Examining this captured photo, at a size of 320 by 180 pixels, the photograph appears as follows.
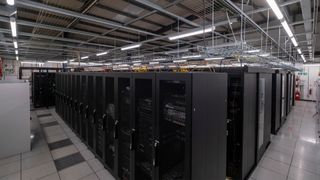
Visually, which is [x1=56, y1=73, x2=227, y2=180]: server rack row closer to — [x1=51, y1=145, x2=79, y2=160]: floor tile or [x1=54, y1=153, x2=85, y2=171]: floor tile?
[x1=54, y1=153, x2=85, y2=171]: floor tile

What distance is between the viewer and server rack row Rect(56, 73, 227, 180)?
4.13ft

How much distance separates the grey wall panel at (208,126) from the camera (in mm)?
1258

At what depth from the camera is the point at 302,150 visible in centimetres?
326

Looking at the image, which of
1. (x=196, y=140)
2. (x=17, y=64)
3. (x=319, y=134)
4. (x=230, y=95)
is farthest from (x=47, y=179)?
(x=17, y=64)

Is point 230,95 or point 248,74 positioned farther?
point 230,95

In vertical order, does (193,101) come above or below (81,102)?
above

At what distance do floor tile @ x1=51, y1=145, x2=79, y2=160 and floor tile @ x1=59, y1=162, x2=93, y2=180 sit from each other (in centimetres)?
56

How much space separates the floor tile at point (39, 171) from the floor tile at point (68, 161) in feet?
0.28

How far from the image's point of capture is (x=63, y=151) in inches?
124

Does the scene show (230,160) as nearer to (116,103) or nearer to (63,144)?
(116,103)

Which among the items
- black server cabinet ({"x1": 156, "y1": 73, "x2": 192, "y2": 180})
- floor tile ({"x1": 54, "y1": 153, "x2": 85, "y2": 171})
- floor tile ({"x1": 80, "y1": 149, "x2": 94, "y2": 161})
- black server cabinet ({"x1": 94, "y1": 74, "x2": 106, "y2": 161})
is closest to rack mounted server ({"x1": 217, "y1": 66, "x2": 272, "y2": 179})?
black server cabinet ({"x1": 156, "y1": 73, "x2": 192, "y2": 180})

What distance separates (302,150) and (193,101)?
3.59 m

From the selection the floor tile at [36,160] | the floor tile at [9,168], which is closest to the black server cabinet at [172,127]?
the floor tile at [36,160]

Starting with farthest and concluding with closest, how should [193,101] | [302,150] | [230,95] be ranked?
[302,150], [230,95], [193,101]
